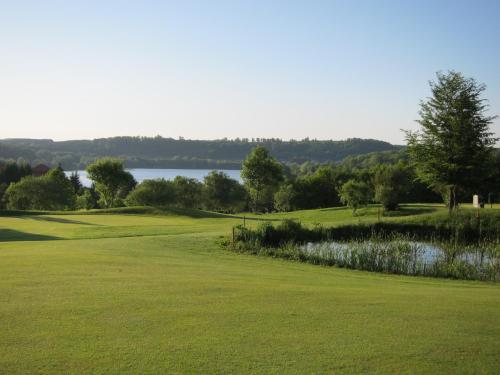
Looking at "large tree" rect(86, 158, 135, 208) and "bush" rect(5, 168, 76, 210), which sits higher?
"large tree" rect(86, 158, 135, 208)

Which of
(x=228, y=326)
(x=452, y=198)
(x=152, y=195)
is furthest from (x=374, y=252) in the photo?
(x=152, y=195)

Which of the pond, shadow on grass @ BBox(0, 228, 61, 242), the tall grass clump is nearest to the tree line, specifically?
the tall grass clump

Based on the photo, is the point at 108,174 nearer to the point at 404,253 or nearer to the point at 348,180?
the point at 348,180

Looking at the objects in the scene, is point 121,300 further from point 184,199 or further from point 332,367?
point 184,199

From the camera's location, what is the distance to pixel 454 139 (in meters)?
37.2

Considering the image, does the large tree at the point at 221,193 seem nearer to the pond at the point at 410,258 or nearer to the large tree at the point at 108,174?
the large tree at the point at 108,174

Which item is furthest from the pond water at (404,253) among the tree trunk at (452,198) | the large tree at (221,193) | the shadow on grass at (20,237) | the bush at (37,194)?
the large tree at (221,193)

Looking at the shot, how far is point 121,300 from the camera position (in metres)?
9.89

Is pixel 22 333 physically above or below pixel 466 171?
below

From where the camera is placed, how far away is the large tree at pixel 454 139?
3719 centimetres

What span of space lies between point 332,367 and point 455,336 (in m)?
2.63

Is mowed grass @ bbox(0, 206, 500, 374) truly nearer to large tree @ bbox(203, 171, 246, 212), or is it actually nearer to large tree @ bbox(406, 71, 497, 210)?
large tree @ bbox(406, 71, 497, 210)

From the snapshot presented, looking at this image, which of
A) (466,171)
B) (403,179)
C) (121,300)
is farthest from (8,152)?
(121,300)

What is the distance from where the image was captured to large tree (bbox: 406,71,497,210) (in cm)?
3719
